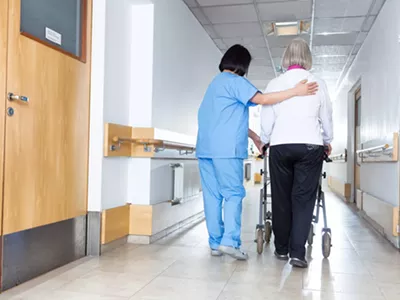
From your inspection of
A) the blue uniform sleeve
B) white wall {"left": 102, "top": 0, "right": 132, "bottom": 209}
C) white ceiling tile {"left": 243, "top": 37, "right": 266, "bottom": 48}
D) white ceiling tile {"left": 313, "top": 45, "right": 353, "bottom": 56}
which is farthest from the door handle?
white ceiling tile {"left": 313, "top": 45, "right": 353, "bottom": 56}

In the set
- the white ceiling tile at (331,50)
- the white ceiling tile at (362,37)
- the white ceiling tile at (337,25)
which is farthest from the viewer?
the white ceiling tile at (331,50)

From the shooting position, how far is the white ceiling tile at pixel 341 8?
15.0ft

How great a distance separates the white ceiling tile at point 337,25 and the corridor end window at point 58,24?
3.54 m

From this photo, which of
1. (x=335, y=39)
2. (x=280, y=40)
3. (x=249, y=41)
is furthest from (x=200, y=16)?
(x=335, y=39)

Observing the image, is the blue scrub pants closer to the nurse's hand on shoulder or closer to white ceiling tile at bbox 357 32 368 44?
the nurse's hand on shoulder

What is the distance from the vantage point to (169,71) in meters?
3.98

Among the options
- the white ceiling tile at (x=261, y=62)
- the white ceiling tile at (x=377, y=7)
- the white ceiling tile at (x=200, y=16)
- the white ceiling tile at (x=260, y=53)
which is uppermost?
the white ceiling tile at (x=260, y=53)

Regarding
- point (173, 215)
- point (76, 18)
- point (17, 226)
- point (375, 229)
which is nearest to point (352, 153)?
point (375, 229)

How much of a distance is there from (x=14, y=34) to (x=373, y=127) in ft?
13.9

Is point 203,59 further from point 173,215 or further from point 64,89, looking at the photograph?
point 64,89

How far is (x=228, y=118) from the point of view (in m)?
2.82

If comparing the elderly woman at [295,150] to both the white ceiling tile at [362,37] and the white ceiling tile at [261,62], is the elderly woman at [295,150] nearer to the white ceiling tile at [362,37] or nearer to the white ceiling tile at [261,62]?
the white ceiling tile at [362,37]

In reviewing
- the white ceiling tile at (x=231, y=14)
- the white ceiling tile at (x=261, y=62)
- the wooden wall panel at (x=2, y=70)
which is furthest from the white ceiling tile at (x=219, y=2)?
the wooden wall panel at (x=2, y=70)

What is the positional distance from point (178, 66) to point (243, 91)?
1.74m
